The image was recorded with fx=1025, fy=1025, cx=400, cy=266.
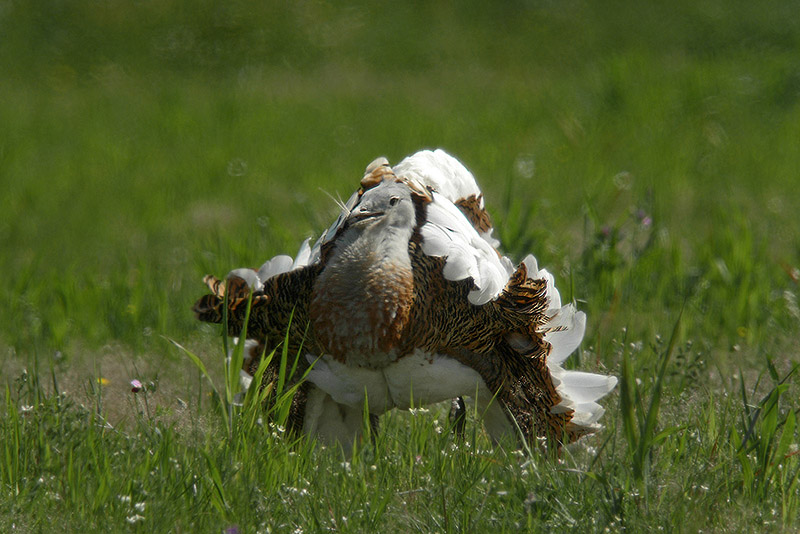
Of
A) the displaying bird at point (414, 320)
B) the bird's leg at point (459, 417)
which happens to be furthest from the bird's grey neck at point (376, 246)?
the bird's leg at point (459, 417)

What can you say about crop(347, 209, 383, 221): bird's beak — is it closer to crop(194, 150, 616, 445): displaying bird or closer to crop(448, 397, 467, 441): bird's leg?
crop(194, 150, 616, 445): displaying bird

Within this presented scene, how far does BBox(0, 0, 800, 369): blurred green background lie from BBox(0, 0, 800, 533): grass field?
3 centimetres

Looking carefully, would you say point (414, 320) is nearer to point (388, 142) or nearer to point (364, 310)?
point (364, 310)

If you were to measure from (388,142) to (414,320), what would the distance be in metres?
4.69

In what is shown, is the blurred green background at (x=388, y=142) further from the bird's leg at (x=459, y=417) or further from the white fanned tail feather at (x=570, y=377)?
the bird's leg at (x=459, y=417)

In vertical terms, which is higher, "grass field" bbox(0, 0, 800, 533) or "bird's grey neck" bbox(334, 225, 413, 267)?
"bird's grey neck" bbox(334, 225, 413, 267)

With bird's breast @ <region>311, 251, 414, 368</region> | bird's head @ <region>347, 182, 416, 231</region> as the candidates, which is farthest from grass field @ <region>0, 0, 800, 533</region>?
bird's head @ <region>347, 182, 416, 231</region>

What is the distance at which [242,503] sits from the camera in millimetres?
2465

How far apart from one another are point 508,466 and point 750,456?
669mm

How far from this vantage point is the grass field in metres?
2.54

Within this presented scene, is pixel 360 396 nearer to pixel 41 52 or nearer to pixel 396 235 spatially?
pixel 396 235

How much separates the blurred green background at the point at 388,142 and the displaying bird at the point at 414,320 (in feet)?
2.62

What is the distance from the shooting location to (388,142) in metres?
7.39

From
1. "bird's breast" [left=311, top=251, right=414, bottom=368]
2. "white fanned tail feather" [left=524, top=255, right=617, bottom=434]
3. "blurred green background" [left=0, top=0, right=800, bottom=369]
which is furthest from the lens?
"blurred green background" [left=0, top=0, right=800, bottom=369]
